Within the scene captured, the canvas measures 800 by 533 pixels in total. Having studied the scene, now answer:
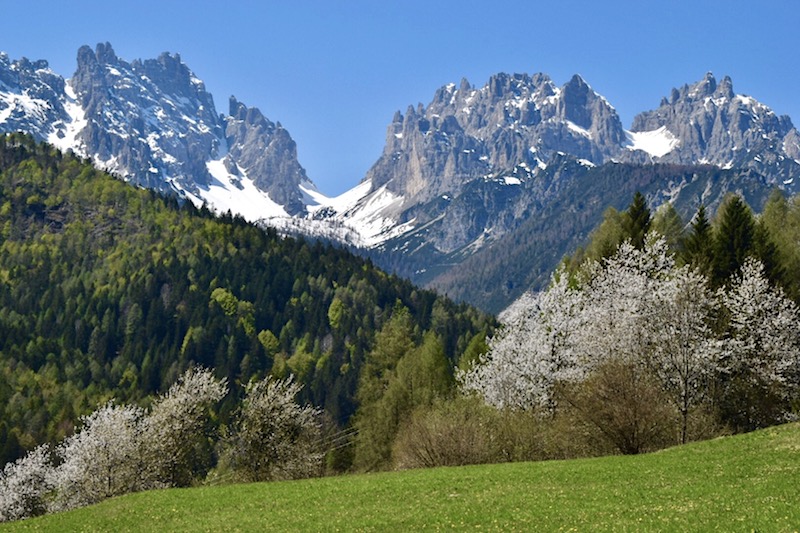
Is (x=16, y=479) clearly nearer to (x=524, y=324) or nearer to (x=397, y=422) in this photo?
(x=397, y=422)

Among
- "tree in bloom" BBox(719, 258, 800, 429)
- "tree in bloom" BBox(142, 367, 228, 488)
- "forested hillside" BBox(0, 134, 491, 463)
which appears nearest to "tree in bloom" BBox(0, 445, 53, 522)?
"tree in bloom" BBox(142, 367, 228, 488)

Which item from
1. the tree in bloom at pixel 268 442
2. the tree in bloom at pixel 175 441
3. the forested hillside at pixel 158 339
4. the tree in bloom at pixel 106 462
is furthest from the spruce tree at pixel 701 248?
the forested hillside at pixel 158 339

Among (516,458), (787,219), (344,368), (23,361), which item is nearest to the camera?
(516,458)

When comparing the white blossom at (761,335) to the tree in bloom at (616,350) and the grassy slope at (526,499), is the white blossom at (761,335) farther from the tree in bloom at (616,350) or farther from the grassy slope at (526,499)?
the grassy slope at (526,499)

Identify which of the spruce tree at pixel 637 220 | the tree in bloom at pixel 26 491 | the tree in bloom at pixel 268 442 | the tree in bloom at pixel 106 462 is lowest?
the tree in bloom at pixel 26 491

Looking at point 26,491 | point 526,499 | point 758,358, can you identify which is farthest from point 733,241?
point 26,491

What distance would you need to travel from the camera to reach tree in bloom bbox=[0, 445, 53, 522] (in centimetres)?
8969

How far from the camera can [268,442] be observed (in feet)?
212

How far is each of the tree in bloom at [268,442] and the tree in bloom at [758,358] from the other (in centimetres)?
3536

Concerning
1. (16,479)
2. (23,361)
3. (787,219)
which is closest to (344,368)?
(23,361)

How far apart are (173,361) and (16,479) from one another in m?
83.0

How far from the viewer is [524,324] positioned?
62.9 meters

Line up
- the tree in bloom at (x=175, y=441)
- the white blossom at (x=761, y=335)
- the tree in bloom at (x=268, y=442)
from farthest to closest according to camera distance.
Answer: the tree in bloom at (x=175, y=441) < the tree in bloom at (x=268, y=442) < the white blossom at (x=761, y=335)

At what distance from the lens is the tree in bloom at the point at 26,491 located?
8969 cm
